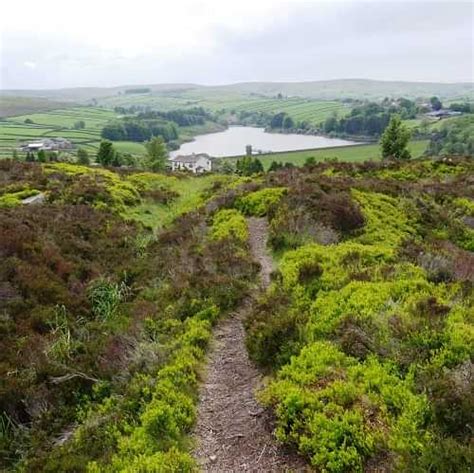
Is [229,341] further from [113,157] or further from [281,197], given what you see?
[113,157]

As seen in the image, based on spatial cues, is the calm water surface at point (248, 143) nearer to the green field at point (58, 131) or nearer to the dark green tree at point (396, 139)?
the green field at point (58, 131)

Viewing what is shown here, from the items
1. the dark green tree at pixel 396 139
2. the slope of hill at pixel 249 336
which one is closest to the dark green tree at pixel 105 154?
the dark green tree at pixel 396 139

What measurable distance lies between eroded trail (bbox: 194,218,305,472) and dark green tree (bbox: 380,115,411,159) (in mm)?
39568

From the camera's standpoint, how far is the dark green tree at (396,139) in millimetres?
44866

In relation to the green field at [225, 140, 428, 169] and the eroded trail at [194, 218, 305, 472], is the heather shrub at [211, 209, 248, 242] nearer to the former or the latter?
the eroded trail at [194, 218, 305, 472]

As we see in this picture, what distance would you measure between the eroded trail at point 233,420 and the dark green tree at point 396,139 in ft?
130

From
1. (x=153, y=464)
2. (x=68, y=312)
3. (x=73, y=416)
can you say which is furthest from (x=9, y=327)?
(x=153, y=464)

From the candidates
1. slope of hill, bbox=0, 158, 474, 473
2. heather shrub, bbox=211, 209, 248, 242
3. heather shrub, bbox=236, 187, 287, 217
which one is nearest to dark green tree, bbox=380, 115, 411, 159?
slope of hill, bbox=0, 158, 474, 473

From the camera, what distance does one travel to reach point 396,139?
1781 inches

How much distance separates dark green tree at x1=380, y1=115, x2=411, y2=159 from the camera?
147 feet

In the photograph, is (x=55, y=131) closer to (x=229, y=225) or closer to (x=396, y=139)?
(x=396, y=139)

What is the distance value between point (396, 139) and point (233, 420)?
42.6m

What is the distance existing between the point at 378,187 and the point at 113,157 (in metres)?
37.8

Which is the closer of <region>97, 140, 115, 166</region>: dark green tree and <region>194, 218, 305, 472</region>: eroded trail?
<region>194, 218, 305, 472</region>: eroded trail
